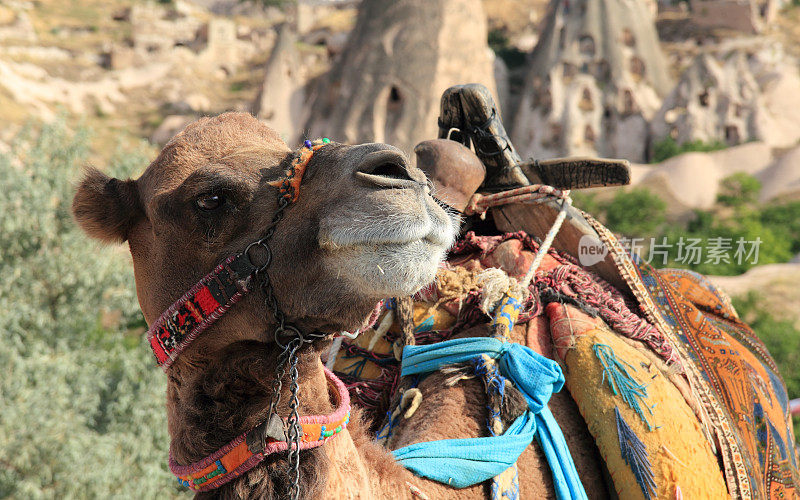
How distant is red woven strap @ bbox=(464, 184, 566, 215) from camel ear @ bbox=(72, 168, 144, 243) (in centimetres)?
141

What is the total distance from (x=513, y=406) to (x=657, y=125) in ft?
94.6

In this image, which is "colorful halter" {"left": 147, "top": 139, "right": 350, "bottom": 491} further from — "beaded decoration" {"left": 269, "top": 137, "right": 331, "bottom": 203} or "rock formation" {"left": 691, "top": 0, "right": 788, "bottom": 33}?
"rock formation" {"left": 691, "top": 0, "right": 788, "bottom": 33}

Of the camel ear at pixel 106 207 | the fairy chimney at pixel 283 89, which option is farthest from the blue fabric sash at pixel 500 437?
the fairy chimney at pixel 283 89

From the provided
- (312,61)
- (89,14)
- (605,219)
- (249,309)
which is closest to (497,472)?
(249,309)

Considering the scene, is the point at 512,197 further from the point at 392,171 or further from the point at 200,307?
the point at 200,307

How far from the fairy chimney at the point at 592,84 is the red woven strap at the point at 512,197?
2623cm

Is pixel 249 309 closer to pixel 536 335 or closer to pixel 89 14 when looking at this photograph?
pixel 536 335

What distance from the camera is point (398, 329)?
239cm

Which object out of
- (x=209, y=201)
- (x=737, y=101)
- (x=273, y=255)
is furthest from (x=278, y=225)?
(x=737, y=101)

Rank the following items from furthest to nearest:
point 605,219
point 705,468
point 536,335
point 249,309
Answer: point 605,219, point 536,335, point 705,468, point 249,309

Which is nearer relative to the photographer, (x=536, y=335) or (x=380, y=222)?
(x=380, y=222)

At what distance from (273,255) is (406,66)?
21.1 m

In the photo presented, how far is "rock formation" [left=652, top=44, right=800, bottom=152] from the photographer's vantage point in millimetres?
26219

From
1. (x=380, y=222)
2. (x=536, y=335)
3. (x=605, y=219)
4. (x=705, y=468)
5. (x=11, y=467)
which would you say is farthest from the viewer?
(x=605, y=219)
